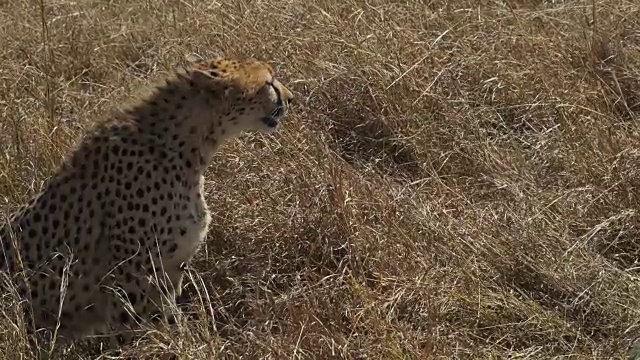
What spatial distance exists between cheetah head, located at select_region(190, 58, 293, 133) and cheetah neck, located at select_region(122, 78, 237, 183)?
0.07ft

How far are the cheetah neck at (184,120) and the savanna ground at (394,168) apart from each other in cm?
33

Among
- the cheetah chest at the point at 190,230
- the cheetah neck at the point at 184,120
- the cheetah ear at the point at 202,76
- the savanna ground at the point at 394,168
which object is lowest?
the savanna ground at the point at 394,168

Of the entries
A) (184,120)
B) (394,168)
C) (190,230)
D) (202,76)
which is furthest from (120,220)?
(394,168)

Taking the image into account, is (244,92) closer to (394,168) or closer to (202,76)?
(202,76)

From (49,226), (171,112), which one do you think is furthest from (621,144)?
(49,226)

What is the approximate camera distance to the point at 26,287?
254cm

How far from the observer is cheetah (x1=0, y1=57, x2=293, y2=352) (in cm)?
260

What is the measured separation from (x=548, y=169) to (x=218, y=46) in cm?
131

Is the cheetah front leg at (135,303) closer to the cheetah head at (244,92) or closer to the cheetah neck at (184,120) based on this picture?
the cheetah neck at (184,120)

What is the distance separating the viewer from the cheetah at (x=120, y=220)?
260cm

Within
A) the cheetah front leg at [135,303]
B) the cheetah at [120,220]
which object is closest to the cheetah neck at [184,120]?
the cheetah at [120,220]

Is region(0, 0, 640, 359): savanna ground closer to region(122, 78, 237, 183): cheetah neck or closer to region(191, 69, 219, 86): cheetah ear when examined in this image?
region(122, 78, 237, 183): cheetah neck

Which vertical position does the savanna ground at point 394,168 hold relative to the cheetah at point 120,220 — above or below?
below

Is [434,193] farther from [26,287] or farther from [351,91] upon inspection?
[26,287]
